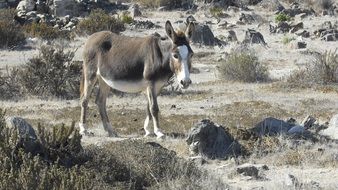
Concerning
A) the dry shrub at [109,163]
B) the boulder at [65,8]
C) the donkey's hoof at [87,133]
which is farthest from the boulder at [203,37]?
the dry shrub at [109,163]

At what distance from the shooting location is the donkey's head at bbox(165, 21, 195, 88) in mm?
11586

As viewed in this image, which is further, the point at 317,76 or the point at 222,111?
the point at 317,76

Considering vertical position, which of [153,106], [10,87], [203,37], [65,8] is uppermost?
[153,106]

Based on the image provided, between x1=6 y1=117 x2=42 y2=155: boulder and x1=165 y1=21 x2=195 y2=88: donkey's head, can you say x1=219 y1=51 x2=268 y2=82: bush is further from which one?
x1=6 y1=117 x2=42 y2=155: boulder

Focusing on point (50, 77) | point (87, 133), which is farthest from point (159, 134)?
point (50, 77)

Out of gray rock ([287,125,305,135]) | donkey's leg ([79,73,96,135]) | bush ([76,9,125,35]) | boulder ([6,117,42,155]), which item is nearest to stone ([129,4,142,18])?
bush ([76,9,125,35])

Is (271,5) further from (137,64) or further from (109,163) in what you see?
(109,163)

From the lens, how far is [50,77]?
18297 mm

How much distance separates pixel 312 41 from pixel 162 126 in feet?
53.8

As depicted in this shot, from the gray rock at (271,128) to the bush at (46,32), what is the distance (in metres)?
18.7

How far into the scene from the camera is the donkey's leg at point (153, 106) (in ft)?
40.8

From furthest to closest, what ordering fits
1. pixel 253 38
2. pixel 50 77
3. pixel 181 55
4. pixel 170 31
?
pixel 253 38, pixel 50 77, pixel 170 31, pixel 181 55

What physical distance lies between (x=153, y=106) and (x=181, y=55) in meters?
1.30

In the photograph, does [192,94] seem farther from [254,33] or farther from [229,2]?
[229,2]
